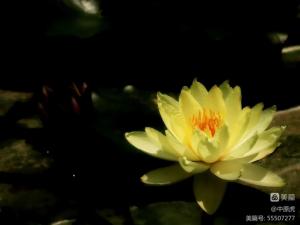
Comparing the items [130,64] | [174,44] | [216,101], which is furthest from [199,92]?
[130,64]

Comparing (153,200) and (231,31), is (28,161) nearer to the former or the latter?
(153,200)

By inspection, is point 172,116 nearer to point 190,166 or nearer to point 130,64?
point 190,166

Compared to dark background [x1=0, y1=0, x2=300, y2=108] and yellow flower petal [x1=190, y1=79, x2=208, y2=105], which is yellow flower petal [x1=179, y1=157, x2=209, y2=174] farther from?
dark background [x1=0, y1=0, x2=300, y2=108]

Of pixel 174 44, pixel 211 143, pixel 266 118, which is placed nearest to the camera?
pixel 211 143

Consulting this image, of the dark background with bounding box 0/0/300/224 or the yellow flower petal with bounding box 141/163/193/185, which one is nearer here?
the yellow flower petal with bounding box 141/163/193/185

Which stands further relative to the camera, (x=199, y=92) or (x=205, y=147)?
(x=199, y=92)

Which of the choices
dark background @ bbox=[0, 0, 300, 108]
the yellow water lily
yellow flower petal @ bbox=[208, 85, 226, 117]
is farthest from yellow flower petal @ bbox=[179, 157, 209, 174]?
dark background @ bbox=[0, 0, 300, 108]

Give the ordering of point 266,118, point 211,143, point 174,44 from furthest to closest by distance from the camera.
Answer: point 174,44 < point 266,118 < point 211,143
